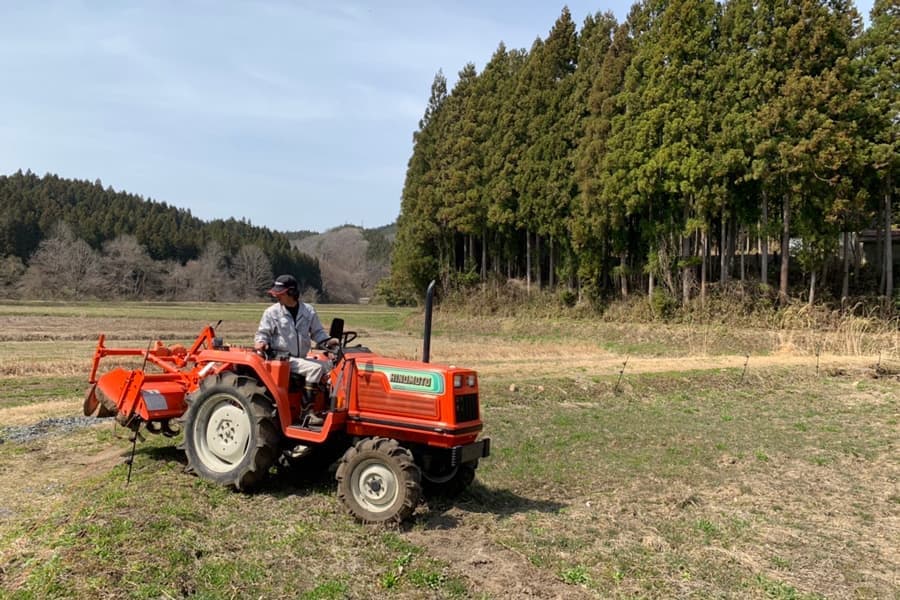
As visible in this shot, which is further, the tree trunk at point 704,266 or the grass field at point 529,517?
the tree trunk at point 704,266

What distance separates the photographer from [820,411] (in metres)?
13.7

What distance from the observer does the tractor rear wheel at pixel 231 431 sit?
6.30 m

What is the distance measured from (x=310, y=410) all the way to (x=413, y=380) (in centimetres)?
121

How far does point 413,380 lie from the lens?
237 inches

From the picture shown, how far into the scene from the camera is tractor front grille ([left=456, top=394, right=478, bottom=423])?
19.5 feet

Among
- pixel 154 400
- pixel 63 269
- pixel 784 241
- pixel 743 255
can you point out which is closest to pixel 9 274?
pixel 63 269

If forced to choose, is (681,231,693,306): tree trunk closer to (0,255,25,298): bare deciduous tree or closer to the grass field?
the grass field

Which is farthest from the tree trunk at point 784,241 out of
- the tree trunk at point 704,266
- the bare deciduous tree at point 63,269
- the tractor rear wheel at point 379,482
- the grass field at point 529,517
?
the bare deciduous tree at point 63,269

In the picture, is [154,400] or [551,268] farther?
[551,268]

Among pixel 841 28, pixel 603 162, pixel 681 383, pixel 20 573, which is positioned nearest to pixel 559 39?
pixel 603 162

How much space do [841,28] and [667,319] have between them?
12.4 meters

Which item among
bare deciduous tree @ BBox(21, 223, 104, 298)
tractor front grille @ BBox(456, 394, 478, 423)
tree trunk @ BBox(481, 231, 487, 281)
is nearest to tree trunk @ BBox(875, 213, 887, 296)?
tree trunk @ BBox(481, 231, 487, 281)

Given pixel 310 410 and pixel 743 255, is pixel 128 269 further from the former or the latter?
pixel 310 410

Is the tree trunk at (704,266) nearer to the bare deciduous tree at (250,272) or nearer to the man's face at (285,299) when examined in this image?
the man's face at (285,299)
